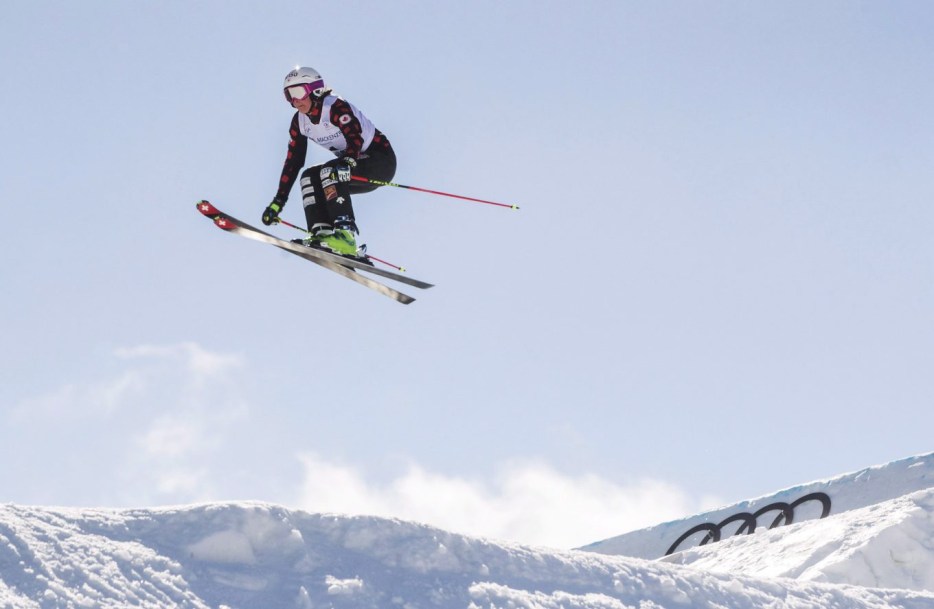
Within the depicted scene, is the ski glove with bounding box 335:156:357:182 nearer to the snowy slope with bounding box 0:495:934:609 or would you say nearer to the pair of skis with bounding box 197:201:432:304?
the pair of skis with bounding box 197:201:432:304

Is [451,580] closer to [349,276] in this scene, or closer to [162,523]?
[162,523]

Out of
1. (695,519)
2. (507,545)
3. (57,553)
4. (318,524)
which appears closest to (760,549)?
(695,519)

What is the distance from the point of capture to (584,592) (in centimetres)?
738

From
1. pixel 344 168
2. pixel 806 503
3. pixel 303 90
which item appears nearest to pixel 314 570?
pixel 344 168

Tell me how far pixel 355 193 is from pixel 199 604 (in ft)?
21.4

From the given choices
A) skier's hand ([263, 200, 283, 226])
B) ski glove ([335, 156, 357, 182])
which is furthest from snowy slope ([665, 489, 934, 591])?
skier's hand ([263, 200, 283, 226])

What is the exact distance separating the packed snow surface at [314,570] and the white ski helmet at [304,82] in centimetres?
529

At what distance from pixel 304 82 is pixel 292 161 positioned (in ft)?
3.22

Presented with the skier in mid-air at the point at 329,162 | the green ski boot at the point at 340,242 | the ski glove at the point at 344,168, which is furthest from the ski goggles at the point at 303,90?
the green ski boot at the point at 340,242

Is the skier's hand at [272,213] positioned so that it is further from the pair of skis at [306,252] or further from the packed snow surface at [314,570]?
the packed snow surface at [314,570]

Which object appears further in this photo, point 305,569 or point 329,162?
point 329,162

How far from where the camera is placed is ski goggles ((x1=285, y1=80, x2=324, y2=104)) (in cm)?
1149

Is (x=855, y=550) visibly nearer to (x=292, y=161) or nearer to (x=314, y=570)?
(x=314, y=570)

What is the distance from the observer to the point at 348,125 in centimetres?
1173
